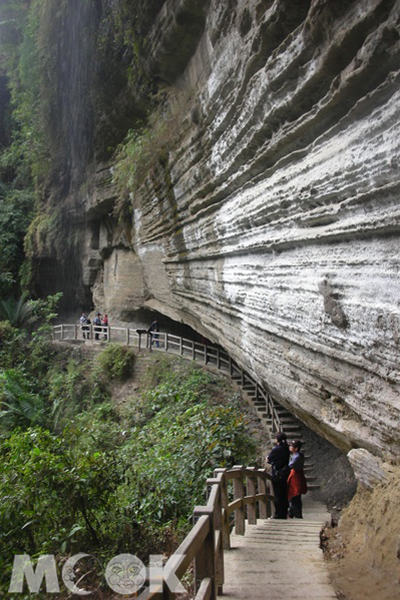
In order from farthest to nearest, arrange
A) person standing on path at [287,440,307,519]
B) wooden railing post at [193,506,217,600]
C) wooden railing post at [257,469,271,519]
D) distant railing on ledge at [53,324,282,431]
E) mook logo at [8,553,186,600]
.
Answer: distant railing on ledge at [53,324,282,431], person standing on path at [287,440,307,519], wooden railing post at [257,469,271,519], mook logo at [8,553,186,600], wooden railing post at [193,506,217,600]

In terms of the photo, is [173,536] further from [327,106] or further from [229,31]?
[229,31]

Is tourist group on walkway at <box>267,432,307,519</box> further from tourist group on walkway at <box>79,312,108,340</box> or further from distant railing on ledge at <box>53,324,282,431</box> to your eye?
tourist group on walkway at <box>79,312,108,340</box>

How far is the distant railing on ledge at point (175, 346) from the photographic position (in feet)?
36.2

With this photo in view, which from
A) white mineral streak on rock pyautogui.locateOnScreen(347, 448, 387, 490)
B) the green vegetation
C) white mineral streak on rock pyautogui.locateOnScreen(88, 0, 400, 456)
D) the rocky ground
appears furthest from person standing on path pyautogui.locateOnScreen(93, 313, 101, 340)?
the rocky ground

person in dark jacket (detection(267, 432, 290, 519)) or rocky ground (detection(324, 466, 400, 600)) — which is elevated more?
rocky ground (detection(324, 466, 400, 600))

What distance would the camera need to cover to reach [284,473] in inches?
240

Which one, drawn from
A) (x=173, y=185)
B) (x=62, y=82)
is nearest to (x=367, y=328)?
(x=173, y=185)

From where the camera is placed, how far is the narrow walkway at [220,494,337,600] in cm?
320

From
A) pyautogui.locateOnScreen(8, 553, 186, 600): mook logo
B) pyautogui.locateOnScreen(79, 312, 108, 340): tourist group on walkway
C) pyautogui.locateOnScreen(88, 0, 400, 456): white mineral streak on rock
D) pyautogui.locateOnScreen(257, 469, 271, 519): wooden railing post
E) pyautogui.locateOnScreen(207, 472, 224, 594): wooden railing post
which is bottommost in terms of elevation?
pyautogui.locateOnScreen(8, 553, 186, 600): mook logo

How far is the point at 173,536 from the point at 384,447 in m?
3.29

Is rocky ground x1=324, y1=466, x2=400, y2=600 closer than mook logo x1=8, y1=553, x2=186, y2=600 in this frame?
Yes

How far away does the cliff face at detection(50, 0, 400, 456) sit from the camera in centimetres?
379

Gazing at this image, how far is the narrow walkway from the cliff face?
1061mm

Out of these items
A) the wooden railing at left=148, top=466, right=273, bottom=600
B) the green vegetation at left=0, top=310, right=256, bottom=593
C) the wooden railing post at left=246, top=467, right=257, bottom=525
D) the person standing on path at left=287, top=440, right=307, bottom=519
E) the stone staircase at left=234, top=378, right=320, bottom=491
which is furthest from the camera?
the stone staircase at left=234, top=378, right=320, bottom=491
